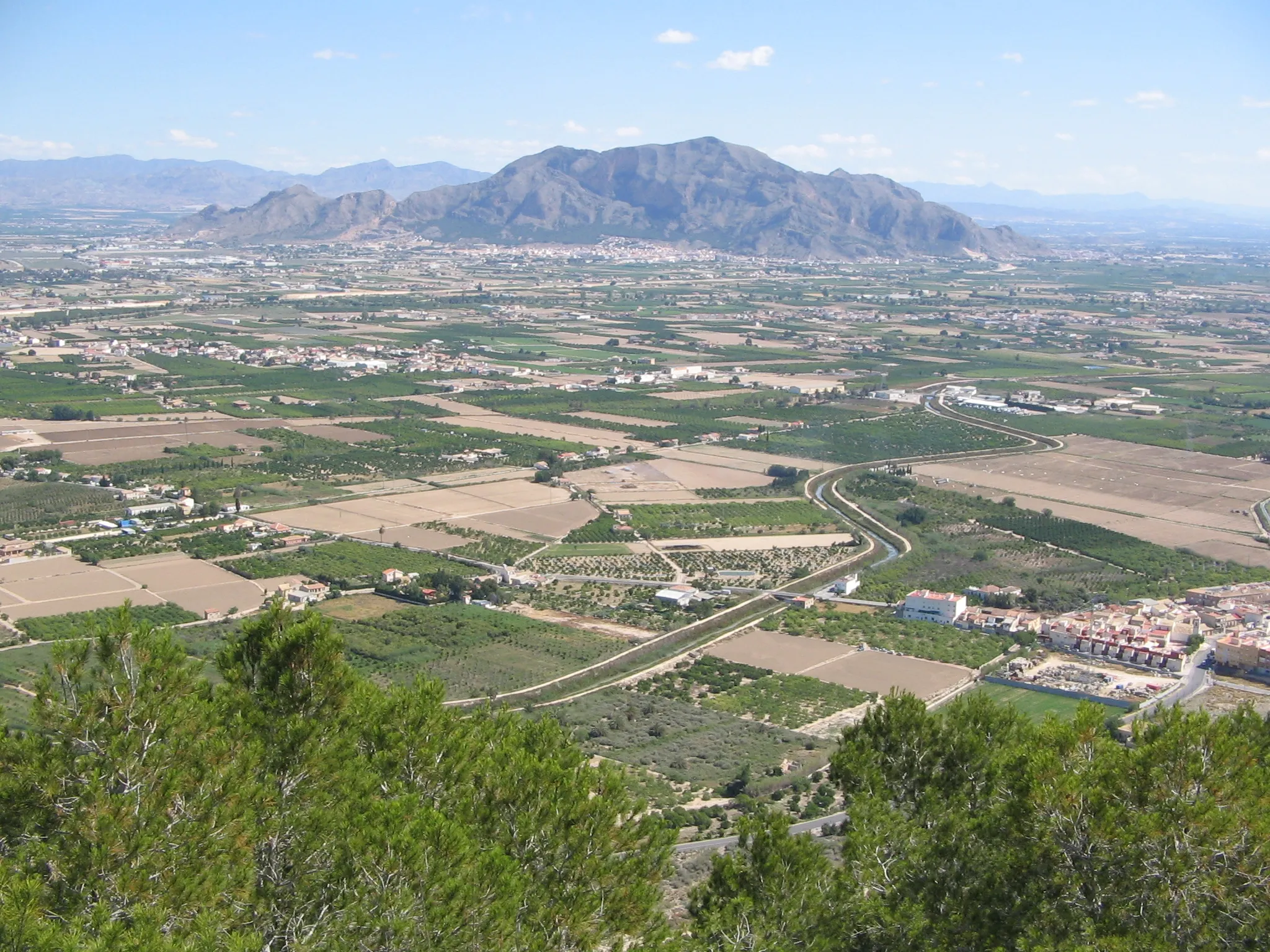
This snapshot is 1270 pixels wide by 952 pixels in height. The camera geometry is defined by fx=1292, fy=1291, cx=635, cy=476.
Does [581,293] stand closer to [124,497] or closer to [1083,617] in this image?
[124,497]

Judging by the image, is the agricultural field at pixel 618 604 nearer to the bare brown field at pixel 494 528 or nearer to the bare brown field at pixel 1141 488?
the bare brown field at pixel 494 528

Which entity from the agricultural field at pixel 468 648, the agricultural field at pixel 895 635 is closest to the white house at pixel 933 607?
the agricultural field at pixel 895 635

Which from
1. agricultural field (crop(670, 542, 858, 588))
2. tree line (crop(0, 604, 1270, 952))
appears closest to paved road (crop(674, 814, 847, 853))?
tree line (crop(0, 604, 1270, 952))

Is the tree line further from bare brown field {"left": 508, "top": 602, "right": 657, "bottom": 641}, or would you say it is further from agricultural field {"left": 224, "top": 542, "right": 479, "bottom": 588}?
agricultural field {"left": 224, "top": 542, "right": 479, "bottom": 588}

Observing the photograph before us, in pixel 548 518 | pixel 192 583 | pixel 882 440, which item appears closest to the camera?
pixel 192 583

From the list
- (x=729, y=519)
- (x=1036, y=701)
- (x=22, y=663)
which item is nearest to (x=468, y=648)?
(x=22, y=663)

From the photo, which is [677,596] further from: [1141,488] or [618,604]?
[1141,488]
